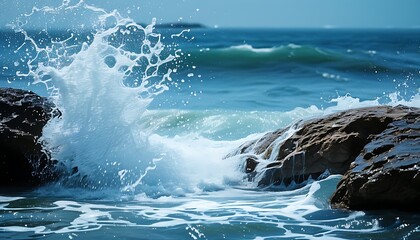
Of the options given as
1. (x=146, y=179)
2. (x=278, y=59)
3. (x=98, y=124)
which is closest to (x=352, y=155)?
(x=146, y=179)

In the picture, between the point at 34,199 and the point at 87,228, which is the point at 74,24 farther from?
the point at 87,228

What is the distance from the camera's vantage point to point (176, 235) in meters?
5.46

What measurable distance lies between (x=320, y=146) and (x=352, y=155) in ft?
1.02

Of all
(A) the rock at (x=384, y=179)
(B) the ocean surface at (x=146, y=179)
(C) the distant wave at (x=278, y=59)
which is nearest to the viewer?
(B) the ocean surface at (x=146, y=179)

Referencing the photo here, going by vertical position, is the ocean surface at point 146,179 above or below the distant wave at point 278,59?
below

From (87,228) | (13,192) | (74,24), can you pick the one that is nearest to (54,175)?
(13,192)

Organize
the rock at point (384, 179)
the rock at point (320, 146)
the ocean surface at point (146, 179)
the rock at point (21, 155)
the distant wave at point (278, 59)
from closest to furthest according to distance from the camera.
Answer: the ocean surface at point (146, 179), the rock at point (384, 179), the rock at point (320, 146), the rock at point (21, 155), the distant wave at point (278, 59)

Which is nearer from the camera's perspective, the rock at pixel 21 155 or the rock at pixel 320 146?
the rock at pixel 320 146

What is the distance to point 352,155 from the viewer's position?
6844 mm

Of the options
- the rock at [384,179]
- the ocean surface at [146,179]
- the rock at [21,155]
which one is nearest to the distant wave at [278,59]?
the ocean surface at [146,179]

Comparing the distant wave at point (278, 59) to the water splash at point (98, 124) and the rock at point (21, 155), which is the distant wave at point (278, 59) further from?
the rock at point (21, 155)

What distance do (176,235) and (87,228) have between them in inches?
29.1

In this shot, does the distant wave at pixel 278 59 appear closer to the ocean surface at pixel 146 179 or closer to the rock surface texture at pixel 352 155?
the ocean surface at pixel 146 179

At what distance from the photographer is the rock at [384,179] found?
572cm
